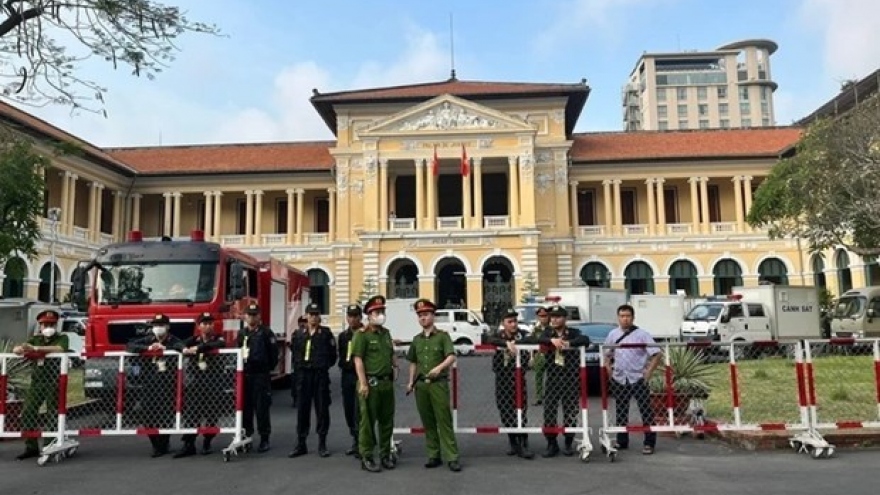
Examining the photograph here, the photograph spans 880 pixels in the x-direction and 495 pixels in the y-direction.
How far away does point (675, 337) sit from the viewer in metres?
28.8

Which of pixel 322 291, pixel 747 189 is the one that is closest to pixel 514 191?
pixel 322 291

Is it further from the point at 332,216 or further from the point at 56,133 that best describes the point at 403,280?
the point at 56,133

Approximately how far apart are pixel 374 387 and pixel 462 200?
35128 mm

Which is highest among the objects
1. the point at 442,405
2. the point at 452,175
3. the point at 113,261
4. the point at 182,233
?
the point at 452,175

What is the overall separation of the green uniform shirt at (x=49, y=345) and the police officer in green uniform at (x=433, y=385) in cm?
464

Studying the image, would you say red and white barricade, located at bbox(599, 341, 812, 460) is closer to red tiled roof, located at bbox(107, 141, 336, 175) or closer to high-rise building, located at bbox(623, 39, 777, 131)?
red tiled roof, located at bbox(107, 141, 336, 175)

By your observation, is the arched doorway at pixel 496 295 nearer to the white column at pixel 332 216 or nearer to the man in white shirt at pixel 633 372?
the white column at pixel 332 216

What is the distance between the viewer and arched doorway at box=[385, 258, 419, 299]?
40156 mm

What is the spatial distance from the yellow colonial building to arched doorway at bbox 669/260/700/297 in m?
0.10

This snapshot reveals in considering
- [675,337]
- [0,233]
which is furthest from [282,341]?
[675,337]

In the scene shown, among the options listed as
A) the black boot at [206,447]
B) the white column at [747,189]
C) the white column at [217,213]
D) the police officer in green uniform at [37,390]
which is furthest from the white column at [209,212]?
the black boot at [206,447]

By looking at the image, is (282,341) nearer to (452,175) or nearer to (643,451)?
(643,451)

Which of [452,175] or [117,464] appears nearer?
[117,464]

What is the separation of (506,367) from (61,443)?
5462 mm
